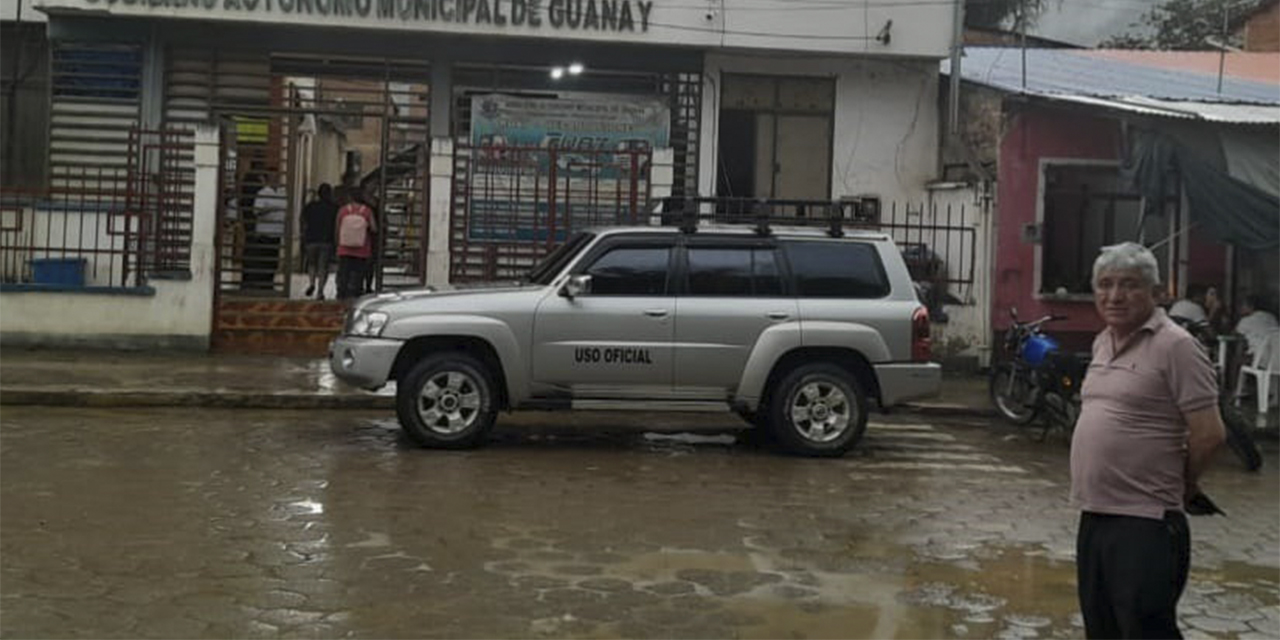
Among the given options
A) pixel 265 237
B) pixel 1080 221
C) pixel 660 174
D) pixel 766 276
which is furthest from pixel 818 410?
pixel 265 237

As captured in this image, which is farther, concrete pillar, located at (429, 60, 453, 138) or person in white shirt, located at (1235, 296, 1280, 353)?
concrete pillar, located at (429, 60, 453, 138)

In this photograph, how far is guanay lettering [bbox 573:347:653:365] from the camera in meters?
10.1

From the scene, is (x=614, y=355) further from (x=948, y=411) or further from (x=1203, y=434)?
(x=1203, y=434)

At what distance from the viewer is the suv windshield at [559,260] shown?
34.1 feet

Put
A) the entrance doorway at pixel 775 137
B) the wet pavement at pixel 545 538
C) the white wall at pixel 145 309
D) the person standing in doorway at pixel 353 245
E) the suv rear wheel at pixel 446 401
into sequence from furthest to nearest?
the entrance doorway at pixel 775 137
the person standing in doorway at pixel 353 245
the white wall at pixel 145 309
the suv rear wheel at pixel 446 401
the wet pavement at pixel 545 538

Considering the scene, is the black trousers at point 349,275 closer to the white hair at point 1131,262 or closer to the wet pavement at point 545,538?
the wet pavement at point 545,538

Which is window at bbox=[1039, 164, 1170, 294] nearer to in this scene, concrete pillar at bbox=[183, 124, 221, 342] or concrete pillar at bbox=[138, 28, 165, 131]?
concrete pillar at bbox=[183, 124, 221, 342]

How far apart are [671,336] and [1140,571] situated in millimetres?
6269

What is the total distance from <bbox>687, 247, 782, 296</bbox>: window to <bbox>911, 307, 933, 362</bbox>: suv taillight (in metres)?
1.09

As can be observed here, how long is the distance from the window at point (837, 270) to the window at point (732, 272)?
0.67 ft

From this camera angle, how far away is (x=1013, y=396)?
13.1m

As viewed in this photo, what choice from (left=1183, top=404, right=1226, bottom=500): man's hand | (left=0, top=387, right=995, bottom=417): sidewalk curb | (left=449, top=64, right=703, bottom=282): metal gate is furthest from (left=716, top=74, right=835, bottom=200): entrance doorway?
(left=1183, top=404, right=1226, bottom=500): man's hand

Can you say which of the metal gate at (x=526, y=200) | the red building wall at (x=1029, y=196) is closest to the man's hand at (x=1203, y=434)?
the metal gate at (x=526, y=200)

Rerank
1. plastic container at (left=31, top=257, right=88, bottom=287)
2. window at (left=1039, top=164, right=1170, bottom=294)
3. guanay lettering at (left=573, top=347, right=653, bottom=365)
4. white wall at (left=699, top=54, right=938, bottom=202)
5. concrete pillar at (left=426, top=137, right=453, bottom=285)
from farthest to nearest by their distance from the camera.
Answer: white wall at (left=699, top=54, right=938, bottom=202)
window at (left=1039, top=164, right=1170, bottom=294)
concrete pillar at (left=426, top=137, right=453, bottom=285)
plastic container at (left=31, top=257, right=88, bottom=287)
guanay lettering at (left=573, top=347, right=653, bottom=365)
